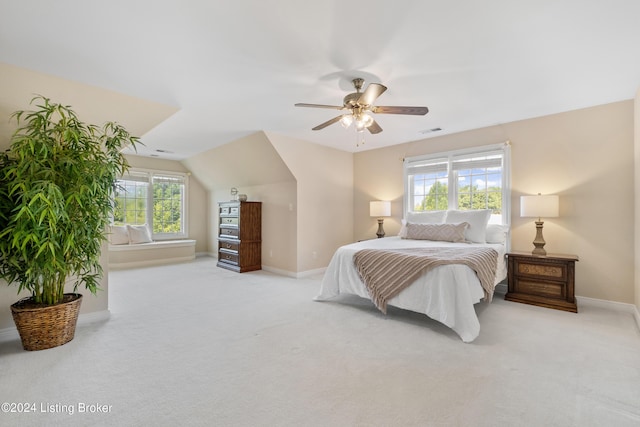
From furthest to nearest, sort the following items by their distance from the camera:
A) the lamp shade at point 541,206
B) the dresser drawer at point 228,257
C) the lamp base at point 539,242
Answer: the dresser drawer at point 228,257 → the lamp base at point 539,242 → the lamp shade at point 541,206

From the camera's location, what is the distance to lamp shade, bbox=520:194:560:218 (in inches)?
137

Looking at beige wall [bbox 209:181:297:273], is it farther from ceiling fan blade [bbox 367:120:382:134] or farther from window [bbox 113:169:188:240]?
window [bbox 113:169:188:240]

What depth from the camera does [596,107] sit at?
3.48m

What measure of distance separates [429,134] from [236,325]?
400 cm

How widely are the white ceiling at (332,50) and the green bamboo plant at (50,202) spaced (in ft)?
2.21

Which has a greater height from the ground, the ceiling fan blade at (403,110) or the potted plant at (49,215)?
the ceiling fan blade at (403,110)

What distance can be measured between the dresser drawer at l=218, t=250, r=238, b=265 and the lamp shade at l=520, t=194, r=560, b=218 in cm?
478

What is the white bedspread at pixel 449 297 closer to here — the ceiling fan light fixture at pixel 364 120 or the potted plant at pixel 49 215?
the ceiling fan light fixture at pixel 364 120

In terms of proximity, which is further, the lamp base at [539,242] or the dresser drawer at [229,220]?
the dresser drawer at [229,220]

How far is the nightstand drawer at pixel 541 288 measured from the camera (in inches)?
133

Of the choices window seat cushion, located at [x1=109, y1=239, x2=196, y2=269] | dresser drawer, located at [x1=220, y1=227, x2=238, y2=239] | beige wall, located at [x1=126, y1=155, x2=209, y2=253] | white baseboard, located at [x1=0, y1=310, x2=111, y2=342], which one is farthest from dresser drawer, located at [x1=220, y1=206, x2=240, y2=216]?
white baseboard, located at [x1=0, y1=310, x2=111, y2=342]

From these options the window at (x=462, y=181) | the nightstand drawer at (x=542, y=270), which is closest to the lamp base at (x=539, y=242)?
the nightstand drawer at (x=542, y=270)

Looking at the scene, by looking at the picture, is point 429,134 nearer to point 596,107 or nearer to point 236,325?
point 596,107

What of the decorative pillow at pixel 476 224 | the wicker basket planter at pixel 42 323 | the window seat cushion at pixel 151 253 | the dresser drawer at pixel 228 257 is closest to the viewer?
the wicker basket planter at pixel 42 323
